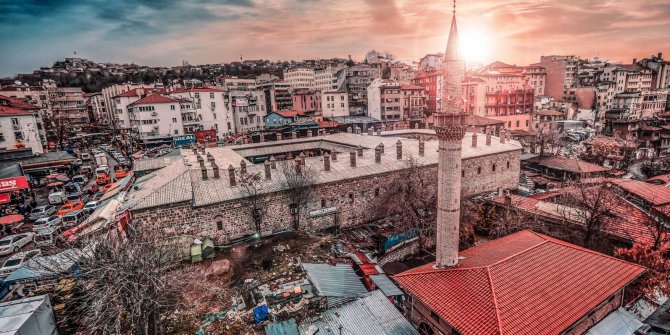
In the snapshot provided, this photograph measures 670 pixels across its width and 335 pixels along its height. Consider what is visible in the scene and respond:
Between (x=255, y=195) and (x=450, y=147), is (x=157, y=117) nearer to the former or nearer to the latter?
(x=255, y=195)

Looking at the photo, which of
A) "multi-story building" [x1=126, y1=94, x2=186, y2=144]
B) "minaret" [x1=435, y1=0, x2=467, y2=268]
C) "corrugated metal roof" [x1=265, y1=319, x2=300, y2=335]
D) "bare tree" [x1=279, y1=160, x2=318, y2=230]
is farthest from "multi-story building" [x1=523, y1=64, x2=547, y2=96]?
"corrugated metal roof" [x1=265, y1=319, x2=300, y2=335]

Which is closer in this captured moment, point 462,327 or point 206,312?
point 462,327

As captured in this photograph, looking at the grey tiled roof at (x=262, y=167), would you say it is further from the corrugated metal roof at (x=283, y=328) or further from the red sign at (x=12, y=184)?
the red sign at (x=12, y=184)

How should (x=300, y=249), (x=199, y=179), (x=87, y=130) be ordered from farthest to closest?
(x=87, y=130)
(x=199, y=179)
(x=300, y=249)

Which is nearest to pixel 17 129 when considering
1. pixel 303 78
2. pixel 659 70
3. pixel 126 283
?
pixel 126 283

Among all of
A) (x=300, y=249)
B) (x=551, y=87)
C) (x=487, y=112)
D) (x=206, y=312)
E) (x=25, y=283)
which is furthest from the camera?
(x=551, y=87)

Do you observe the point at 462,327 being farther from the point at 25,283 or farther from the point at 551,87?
the point at 551,87

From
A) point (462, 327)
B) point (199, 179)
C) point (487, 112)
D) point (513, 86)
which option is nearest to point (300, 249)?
point (199, 179)
